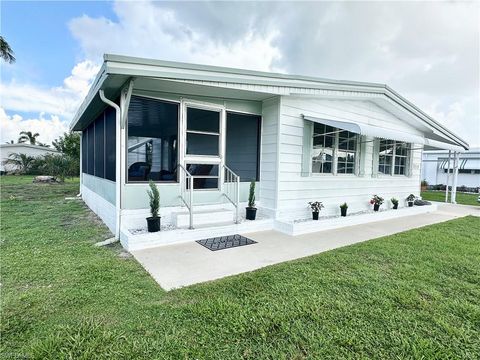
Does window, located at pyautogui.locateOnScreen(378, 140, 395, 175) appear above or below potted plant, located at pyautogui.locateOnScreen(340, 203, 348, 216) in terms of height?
above

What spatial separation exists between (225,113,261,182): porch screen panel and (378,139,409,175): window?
15.1ft

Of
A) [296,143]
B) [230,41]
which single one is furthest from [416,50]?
[296,143]

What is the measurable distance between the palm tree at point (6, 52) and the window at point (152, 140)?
1571 centimetres

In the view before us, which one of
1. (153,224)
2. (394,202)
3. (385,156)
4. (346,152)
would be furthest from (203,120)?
(394,202)

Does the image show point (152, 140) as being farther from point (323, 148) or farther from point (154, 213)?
point (323, 148)

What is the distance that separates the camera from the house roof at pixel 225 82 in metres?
4.12

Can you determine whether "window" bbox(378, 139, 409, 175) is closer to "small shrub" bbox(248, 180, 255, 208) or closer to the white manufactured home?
the white manufactured home

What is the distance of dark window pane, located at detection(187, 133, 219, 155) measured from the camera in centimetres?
584

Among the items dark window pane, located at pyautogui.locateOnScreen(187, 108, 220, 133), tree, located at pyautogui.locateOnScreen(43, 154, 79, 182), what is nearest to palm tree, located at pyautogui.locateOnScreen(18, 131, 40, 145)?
tree, located at pyautogui.locateOnScreen(43, 154, 79, 182)

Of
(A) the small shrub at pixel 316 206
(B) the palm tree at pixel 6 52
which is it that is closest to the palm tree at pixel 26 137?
(B) the palm tree at pixel 6 52

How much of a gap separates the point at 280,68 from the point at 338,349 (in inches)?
527

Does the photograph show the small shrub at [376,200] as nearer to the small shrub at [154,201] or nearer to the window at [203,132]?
the window at [203,132]

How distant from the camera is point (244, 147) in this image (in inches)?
269

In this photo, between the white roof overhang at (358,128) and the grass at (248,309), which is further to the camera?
the white roof overhang at (358,128)
